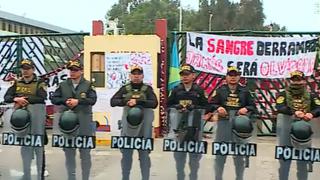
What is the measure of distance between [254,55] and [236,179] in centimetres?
576

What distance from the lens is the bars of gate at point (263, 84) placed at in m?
13.0

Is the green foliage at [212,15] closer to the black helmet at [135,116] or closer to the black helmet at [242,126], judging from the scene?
the black helmet at [135,116]

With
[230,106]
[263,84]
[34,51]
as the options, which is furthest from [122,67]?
[230,106]

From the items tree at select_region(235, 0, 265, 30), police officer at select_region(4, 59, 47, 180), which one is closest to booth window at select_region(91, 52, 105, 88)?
police officer at select_region(4, 59, 47, 180)

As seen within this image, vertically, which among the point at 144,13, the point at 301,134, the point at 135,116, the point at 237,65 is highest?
the point at 144,13

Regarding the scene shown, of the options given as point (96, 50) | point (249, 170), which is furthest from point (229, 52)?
point (249, 170)

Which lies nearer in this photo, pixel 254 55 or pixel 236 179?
pixel 236 179

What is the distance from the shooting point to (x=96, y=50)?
1272 cm

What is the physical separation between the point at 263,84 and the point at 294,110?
6568 mm

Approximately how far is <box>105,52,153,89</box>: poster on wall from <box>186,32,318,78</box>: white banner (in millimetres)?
1067

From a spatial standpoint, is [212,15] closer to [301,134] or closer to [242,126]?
[242,126]

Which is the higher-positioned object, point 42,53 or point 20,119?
point 42,53

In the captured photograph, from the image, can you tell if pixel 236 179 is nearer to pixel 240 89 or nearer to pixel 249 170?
pixel 249 170

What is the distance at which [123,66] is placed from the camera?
1265 cm
